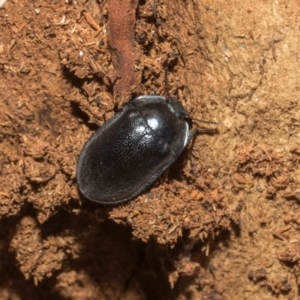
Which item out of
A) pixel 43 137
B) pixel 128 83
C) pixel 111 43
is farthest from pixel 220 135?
pixel 43 137

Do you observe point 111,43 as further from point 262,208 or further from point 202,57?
point 262,208

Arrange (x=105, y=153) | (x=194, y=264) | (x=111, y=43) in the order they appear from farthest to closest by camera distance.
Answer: (x=194, y=264) → (x=105, y=153) → (x=111, y=43)

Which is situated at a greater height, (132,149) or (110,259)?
(132,149)

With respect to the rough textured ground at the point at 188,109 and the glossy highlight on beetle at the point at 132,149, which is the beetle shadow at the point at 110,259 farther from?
the glossy highlight on beetle at the point at 132,149

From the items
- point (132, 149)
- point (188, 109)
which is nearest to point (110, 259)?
point (132, 149)

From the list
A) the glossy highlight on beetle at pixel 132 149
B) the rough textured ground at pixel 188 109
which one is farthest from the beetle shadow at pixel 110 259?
the glossy highlight on beetle at pixel 132 149

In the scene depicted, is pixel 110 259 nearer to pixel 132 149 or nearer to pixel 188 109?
pixel 132 149

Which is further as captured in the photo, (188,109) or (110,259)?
(110,259)
